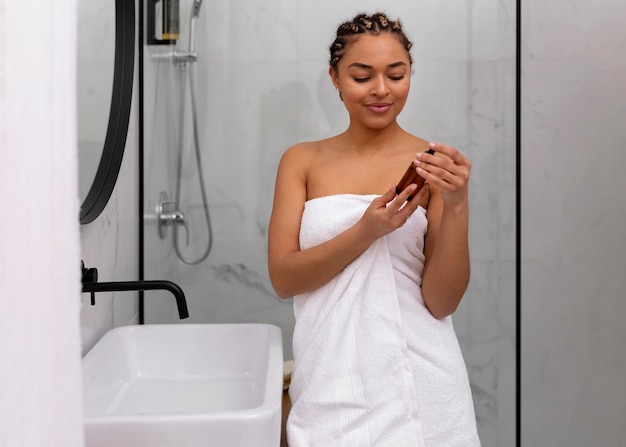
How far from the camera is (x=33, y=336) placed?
509 mm

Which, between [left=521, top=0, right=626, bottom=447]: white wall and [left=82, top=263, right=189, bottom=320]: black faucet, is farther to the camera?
[left=521, top=0, right=626, bottom=447]: white wall

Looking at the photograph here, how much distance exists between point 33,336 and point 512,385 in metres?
1.68

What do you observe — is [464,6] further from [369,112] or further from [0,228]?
[0,228]

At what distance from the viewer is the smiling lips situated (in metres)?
1.38

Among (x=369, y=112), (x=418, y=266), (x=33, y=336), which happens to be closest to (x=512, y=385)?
(x=418, y=266)

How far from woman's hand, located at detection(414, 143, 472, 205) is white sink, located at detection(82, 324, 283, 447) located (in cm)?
44

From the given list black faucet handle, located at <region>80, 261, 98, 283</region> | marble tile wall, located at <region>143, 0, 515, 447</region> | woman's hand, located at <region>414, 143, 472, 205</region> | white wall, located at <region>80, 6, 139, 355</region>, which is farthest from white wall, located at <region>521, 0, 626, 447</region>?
black faucet handle, located at <region>80, 261, 98, 283</region>

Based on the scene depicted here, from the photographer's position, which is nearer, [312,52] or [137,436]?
[137,436]

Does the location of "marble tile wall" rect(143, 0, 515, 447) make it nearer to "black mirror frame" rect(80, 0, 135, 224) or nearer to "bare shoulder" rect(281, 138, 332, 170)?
"black mirror frame" rect(80, 0, 135, 224)

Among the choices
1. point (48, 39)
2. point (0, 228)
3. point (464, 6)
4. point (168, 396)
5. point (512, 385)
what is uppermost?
point (464, 6)

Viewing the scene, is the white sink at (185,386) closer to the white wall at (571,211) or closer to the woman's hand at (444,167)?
the woman's hand at (444,167)

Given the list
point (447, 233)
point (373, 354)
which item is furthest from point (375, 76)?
point (373, 354)

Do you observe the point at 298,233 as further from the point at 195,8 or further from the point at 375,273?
the point at 195,8

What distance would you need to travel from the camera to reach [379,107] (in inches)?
54.4
